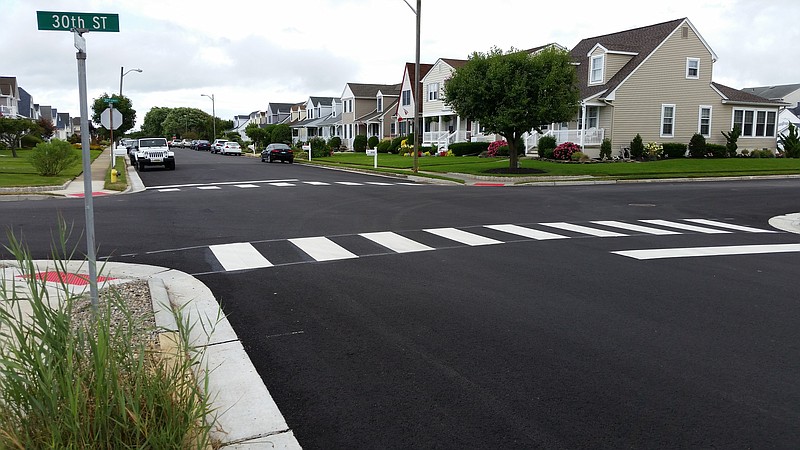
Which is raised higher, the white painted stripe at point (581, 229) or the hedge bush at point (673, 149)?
the hedge bush at point (673, 149)

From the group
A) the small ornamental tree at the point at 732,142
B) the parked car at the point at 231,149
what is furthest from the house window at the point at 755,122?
the parked car at the point at 231,149

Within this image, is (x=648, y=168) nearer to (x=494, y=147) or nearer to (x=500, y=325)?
(x=494, y=147)

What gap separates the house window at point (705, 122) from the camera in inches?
1630

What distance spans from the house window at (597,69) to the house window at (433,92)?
631 inches

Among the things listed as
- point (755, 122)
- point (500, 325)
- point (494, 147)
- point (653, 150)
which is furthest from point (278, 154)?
point (500, 325)

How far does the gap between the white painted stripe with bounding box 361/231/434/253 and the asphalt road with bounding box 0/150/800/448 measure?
0.15m

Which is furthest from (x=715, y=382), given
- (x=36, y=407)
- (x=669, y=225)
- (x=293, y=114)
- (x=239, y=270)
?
(x=293, y=114)

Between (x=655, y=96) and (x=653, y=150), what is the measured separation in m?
3.56

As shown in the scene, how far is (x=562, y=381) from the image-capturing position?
5188 millimetres

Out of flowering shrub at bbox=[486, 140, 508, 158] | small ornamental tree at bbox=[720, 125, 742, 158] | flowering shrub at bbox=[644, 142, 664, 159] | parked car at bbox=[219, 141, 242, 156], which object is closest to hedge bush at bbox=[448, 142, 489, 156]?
flowering shrub at bbox=[486, 140, 508, 158]

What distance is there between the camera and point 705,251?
11047 mm

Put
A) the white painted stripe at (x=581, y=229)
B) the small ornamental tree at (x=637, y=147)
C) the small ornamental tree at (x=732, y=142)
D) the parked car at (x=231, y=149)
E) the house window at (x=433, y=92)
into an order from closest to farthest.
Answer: the white painted stripe at (x=581, y=229) → the small ornamental tree at (x=637, y=147) → the small ornamental tree at (x=732, y=142) → the house window at (x=433, y=92) → the parked car at (x=231, y=149)

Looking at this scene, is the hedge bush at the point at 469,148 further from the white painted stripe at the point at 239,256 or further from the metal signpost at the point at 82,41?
the metal signpost at the point at 82,41

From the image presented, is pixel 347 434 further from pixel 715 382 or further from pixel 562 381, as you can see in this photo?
pixel 715 382
